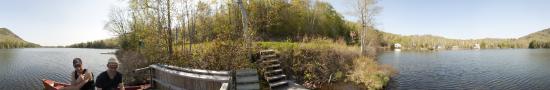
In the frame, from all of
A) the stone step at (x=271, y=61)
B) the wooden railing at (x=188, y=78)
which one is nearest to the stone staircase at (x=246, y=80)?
the wooden railing at (x=188, y=78)

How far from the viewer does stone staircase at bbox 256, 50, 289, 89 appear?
14.3 metres

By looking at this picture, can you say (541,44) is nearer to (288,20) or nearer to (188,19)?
(288,20)

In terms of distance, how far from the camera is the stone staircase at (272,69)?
47.0 feet

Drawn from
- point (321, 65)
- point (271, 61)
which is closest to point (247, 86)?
point (271, 61)

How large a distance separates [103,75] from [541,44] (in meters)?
142

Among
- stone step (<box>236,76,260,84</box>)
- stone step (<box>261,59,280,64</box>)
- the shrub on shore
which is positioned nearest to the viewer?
stone step (<box>236,76,260,84</box>)

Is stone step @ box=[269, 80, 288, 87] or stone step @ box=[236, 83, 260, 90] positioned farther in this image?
stone step @ box=[269, 80, 288, 87]

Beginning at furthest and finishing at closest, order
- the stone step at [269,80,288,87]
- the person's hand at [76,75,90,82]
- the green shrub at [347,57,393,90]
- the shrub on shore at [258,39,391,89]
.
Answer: the green shrub at [347,57,393,90] → the shrub on shore at [258,39,391,89] → the stone step at [269,80,288,87] → the person's hand at [76,75,90,82]

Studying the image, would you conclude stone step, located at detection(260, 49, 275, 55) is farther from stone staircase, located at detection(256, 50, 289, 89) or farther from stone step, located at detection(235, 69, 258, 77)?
stone step, located at detection(235, 69, 258, 77)

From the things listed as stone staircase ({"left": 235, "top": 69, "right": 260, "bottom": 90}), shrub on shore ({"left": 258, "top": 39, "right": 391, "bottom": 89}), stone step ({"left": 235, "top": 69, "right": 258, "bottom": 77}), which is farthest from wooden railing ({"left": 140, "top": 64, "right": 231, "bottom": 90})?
shrub on shore ({"left": 258, "top": 39, "right": 391, "bottom": 89})

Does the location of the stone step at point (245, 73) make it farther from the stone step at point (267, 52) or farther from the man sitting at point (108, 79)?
the stone step at point (267, 52)

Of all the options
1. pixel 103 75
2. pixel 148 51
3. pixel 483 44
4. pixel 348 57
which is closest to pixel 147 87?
pixel 148 51

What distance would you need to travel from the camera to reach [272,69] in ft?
51.4

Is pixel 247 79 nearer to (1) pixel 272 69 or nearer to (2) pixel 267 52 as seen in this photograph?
(1) pixel 272 69
